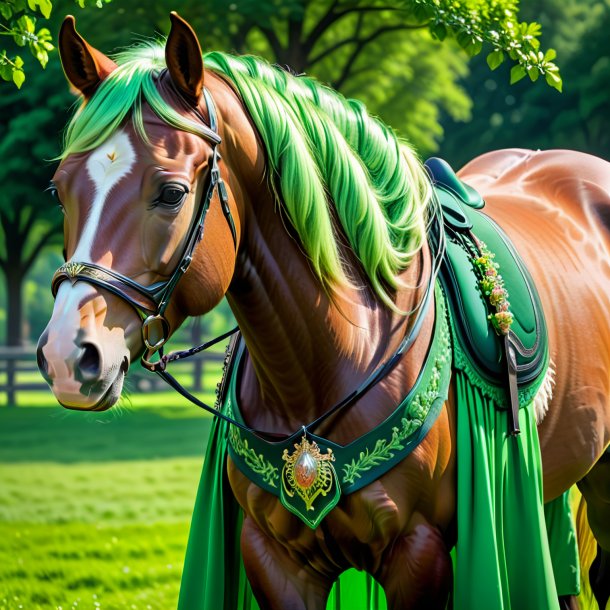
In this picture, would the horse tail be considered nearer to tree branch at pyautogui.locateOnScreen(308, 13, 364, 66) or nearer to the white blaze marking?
the white blaze marking

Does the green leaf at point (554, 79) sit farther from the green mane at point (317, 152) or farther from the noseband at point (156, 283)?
the noseband at point (156, 283)

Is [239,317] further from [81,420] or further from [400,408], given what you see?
[81,420]

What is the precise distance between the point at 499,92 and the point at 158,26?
1378 cm

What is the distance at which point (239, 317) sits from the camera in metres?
3.03

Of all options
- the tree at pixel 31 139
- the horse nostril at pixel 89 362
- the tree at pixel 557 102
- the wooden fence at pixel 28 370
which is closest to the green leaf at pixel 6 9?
the horse nostril at pixel 89 362

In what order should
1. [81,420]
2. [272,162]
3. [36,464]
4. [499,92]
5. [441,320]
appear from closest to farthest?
[272,162], [441,320], [36,464], [81,420], [499,92]

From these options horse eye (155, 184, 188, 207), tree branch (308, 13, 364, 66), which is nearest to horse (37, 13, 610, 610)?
horse eye (155, 184, 188, 207)

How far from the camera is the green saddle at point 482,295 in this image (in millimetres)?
3279

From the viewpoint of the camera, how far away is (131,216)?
8.48 feet

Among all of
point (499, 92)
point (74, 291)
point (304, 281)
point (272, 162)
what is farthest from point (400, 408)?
point (499, 92)

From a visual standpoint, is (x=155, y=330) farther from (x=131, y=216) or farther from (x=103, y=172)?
(x=103, y=172)

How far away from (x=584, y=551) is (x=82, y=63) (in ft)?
12.5

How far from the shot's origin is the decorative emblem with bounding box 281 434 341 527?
2982 millimetres

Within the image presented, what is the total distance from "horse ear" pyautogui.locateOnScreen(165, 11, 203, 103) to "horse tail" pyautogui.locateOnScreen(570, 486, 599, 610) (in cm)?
348
